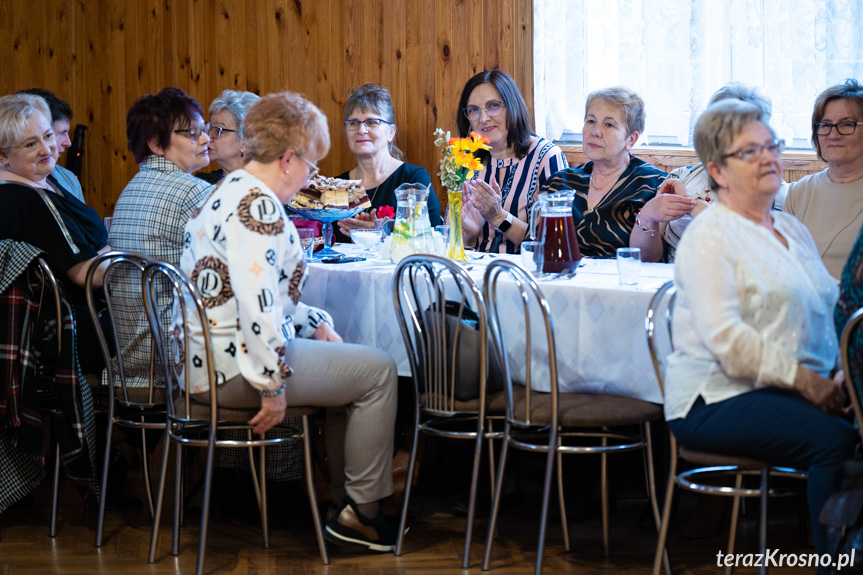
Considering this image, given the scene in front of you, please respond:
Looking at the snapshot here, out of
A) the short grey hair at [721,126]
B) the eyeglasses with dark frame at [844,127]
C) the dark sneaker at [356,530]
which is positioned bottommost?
the dark sneaker at [356,530]

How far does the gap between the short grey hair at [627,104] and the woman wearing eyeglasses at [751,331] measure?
1398 mm

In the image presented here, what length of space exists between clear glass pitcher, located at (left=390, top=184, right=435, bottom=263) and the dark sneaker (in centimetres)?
86

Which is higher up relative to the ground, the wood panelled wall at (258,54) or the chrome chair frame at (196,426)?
the wood panelled wall at (258,54)

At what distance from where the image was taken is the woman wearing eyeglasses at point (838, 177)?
3.12 m

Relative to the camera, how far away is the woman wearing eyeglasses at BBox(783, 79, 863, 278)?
312 cm

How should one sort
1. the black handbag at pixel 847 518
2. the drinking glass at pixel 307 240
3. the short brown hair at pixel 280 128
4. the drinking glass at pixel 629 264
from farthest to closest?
1. the drinking glass at pixel 307 240
2. the drinking glass at pixel 629 264
3. the short brown hair at pixel 280 128
4. the black handbag at pixel 847 518

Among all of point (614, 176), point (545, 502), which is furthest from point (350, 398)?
point (614, 176)

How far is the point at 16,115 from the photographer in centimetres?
322

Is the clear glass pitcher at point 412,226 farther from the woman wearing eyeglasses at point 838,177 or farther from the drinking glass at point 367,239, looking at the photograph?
the woman wearing eyeglasses at point 838,177

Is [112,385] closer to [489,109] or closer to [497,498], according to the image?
[497,498]

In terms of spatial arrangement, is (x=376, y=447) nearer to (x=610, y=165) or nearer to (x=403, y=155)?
(x=610, y=165)

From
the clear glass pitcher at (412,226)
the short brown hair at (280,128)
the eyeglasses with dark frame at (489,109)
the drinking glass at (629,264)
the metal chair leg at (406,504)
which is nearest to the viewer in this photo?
the short brown hair at (280,128)

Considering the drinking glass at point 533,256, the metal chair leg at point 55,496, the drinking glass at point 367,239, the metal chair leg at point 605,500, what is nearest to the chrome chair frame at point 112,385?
the metal chair leg at point 55,496

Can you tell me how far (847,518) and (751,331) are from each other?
1.30ft
